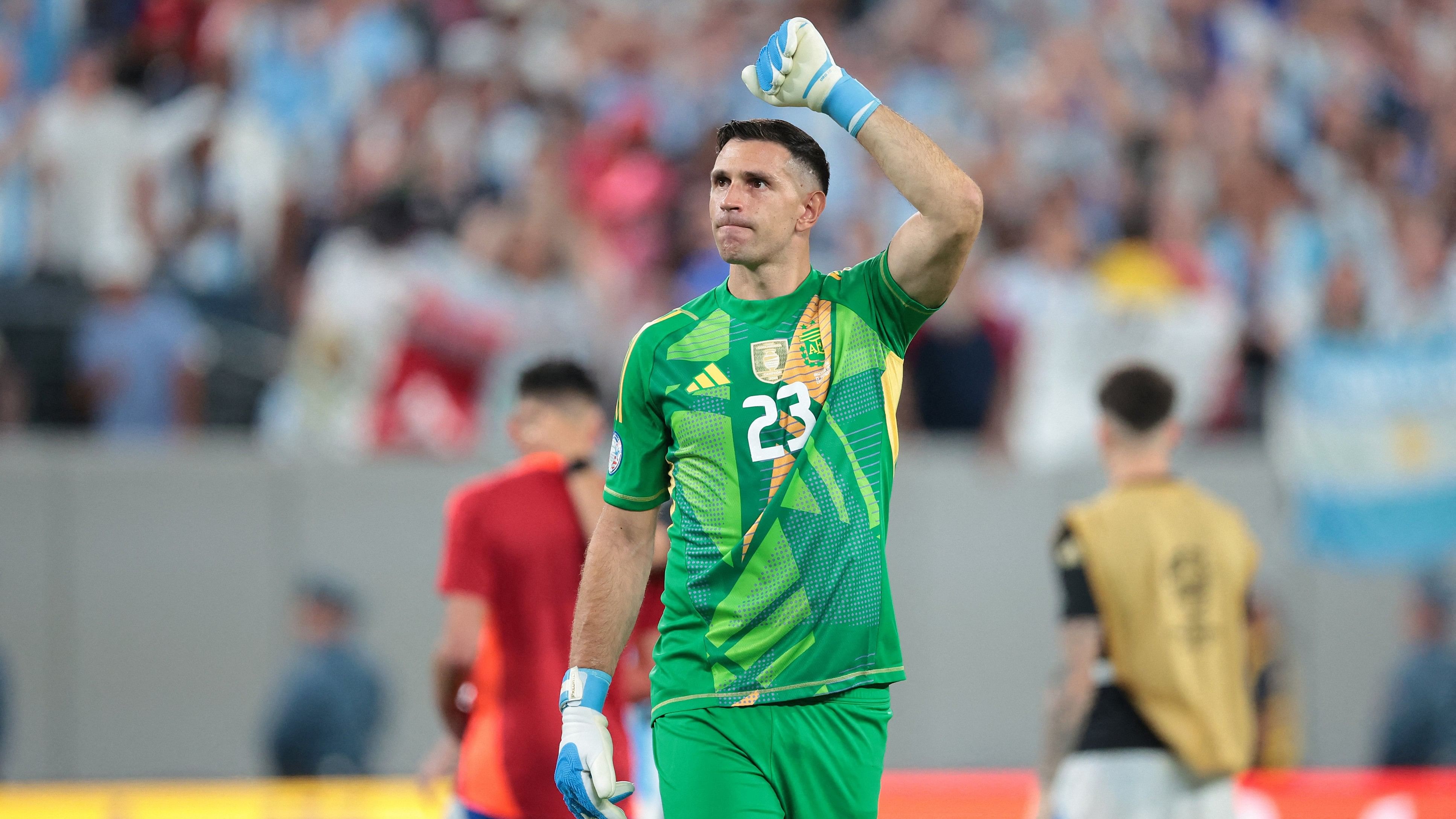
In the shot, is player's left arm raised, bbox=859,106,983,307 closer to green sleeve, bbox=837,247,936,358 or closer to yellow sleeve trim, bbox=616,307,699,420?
green sleeve, bbox=837,247,936,358

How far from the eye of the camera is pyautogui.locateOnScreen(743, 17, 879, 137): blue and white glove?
381 cm

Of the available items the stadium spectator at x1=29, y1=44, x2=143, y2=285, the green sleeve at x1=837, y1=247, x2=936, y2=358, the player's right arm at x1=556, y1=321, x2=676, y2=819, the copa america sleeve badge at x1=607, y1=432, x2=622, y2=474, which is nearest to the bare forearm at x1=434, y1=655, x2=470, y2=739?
the player's right arm at x1=556, y1=321, x2=676, y2=819

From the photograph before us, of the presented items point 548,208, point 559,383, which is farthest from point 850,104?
point 548,208

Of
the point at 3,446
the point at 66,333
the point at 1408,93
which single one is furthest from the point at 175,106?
the point at 1408,93

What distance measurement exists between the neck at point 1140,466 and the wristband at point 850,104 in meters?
2.37

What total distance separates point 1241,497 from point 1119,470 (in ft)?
21.0

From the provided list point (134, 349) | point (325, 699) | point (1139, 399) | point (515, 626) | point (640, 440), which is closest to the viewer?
point (640, 440)

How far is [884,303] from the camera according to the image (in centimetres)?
392

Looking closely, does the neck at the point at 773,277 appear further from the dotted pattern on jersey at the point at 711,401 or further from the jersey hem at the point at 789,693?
the jersey hem at the point at 789,693

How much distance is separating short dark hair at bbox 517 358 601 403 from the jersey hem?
196 cm

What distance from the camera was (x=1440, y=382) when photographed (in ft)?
37.5

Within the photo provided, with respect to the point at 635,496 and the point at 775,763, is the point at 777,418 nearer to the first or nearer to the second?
the point at 635,496

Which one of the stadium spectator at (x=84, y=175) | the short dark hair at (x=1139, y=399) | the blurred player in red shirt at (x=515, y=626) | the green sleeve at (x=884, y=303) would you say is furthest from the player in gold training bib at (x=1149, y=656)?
the stadium spectator at (x=84, y=175)

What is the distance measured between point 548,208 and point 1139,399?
5.82 metres
